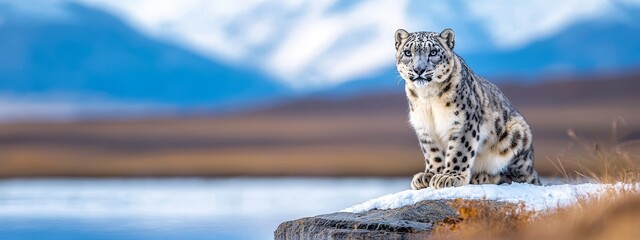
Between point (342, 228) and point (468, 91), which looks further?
point (468, 91)

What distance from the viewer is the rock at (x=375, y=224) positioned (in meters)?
12.0

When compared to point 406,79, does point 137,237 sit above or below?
below

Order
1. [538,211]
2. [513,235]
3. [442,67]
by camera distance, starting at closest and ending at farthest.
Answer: [513,235] → [538,211] → [442,67]

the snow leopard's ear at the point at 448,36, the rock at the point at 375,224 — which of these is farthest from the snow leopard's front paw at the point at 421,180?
the snow leopard's ear at the point at 448,36

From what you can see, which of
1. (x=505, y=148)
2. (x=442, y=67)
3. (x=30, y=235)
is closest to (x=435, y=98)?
Answer: (x=442, y=67)

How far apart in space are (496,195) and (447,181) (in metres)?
0.71

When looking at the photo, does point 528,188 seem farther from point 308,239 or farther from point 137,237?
point 137,237

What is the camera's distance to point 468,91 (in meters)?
14.0

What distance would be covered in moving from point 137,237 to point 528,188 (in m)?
4.77

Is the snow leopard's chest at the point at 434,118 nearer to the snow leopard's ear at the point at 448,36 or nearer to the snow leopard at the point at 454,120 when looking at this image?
the snow leopard at the point at 454,120

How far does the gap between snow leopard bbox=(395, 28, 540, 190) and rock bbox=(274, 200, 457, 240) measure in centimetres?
110

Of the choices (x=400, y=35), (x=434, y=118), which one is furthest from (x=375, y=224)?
(x=400, y=35)

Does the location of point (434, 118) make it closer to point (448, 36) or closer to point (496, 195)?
point (448, 36)

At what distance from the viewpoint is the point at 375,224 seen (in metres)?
12.2
